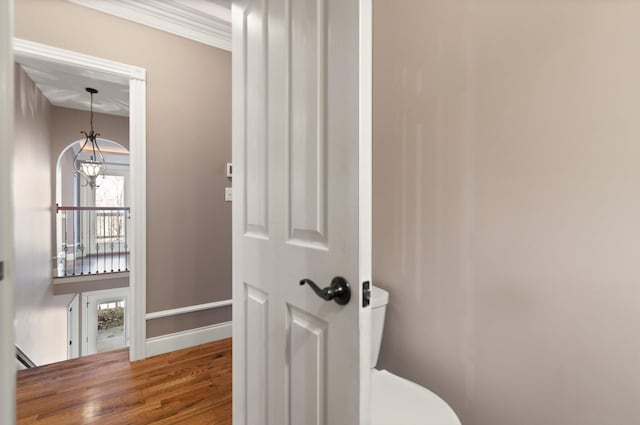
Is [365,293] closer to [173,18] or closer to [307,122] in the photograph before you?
[307,122]

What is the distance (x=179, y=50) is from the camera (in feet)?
7.77

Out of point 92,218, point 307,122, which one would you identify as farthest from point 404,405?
point 92,218

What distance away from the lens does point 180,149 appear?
2.40m

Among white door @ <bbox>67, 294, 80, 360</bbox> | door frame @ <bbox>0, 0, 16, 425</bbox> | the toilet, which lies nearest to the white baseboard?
door frame @ <bbox>0, 0, 16, 425</bbox>

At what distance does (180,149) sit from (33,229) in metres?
2.15

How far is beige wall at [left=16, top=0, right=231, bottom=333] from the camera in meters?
2.13

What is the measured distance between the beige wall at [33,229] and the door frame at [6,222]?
195cm

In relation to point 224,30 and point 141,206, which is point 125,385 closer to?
point 141,206

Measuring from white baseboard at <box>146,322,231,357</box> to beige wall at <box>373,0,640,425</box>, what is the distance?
1604 millimetres

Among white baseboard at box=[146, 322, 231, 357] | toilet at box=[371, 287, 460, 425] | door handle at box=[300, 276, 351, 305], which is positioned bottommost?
white baseboard at box=[146, 322, 231, 357]

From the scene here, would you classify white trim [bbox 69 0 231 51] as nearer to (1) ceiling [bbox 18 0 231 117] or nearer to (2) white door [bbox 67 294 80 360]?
(1) ceiling [bbox 18 0 231 117]

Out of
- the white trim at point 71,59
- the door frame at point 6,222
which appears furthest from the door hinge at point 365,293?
the white trim at point 71,59

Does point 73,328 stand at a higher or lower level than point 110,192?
lower

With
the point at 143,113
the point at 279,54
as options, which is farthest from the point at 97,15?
the point at 279,54
